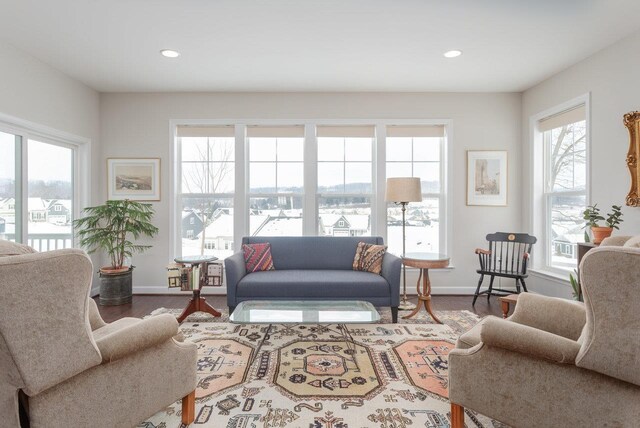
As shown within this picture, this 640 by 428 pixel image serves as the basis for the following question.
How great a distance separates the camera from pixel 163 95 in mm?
4371

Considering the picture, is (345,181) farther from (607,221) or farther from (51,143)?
(51,143)

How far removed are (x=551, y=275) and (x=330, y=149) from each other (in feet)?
10.1

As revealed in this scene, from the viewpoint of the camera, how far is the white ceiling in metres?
2.51

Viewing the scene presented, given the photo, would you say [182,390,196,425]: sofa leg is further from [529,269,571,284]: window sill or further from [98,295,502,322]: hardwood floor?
[529,269,571,284]: window sill

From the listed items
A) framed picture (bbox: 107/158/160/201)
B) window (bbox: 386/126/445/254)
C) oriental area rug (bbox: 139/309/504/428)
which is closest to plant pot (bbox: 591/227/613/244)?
oriental area rug (bbox: 139/309/504/428)

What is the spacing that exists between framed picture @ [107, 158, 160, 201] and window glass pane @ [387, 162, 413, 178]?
3.10m

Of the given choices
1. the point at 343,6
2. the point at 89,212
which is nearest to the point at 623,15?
the point at 343,6

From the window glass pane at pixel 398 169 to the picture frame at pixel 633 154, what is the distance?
2.18m

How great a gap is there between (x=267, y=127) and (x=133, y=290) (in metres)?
2.82

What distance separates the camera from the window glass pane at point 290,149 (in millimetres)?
4422

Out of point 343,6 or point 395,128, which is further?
point 395,128

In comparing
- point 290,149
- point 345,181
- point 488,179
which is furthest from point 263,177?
point 488,179

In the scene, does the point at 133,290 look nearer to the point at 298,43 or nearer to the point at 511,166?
the point at 298,43

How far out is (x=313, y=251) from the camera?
391cm
